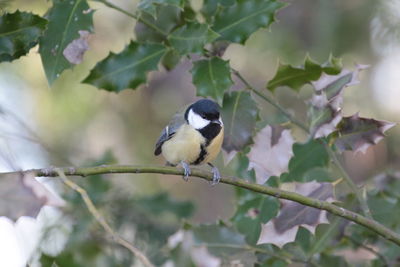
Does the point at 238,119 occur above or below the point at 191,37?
below

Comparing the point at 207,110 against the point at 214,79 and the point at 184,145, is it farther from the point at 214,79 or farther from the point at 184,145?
the point at 214,79

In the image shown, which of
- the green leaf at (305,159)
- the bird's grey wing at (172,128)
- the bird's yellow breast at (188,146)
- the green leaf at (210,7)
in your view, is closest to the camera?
the green leaf at (210,7)

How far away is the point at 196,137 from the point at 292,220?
510 millimetres

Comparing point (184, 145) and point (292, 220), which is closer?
point (292, 220)

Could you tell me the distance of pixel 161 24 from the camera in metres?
1.78

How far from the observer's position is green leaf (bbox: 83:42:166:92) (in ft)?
5.62

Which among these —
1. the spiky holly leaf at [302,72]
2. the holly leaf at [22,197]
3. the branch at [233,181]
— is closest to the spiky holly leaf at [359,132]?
the spiky holly leaf at [302,72]

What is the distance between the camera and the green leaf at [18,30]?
1562mm

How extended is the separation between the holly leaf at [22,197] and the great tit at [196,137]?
878mm

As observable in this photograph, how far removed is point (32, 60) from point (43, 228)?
102 centimetres

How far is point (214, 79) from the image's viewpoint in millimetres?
1672

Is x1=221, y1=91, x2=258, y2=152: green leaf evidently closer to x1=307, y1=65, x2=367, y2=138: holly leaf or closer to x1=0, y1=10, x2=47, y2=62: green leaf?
x1=307, y1=65, x2=367, y2=138: holly leaf

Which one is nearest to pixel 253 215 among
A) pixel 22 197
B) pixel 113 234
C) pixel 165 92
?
pixel 113 234

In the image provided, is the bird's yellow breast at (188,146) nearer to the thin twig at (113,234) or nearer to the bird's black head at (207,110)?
the bird's black head at (207,110)
